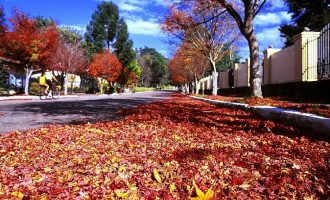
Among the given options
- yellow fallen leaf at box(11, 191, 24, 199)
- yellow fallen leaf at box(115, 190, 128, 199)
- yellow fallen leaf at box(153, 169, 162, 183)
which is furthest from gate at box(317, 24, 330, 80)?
yellow fallen leaf at box(11, 191, 24, 199)

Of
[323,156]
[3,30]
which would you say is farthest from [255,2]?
[3,30]

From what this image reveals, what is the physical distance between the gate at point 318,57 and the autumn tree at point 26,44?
23.9 meters

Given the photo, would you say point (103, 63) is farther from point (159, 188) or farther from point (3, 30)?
point (159, 188)

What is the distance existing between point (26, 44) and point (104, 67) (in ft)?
73.7

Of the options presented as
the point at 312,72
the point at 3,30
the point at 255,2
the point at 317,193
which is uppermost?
the point at 3,30

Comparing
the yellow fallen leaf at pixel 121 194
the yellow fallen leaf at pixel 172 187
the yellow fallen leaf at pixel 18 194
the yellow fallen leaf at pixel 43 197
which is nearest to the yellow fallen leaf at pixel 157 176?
the yellow fallen leaf at pixel 172 187

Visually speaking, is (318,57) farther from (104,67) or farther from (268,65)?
(104,67)

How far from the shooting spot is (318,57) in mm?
13258

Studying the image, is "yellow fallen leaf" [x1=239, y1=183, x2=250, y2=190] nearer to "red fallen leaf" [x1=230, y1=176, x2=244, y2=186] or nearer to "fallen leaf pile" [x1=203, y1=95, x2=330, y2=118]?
"red fallen leaf" [x1=230, y1=176, x2=244, y2=186]

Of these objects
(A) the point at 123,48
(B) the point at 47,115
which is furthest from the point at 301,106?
(A) the point at 123,48

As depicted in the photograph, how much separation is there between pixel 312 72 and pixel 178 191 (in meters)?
12.9

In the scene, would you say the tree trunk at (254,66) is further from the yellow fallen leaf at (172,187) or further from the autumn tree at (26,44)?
the autumn tree at (26,44)

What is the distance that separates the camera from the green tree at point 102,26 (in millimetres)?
58906

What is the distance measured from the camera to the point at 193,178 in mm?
3123
